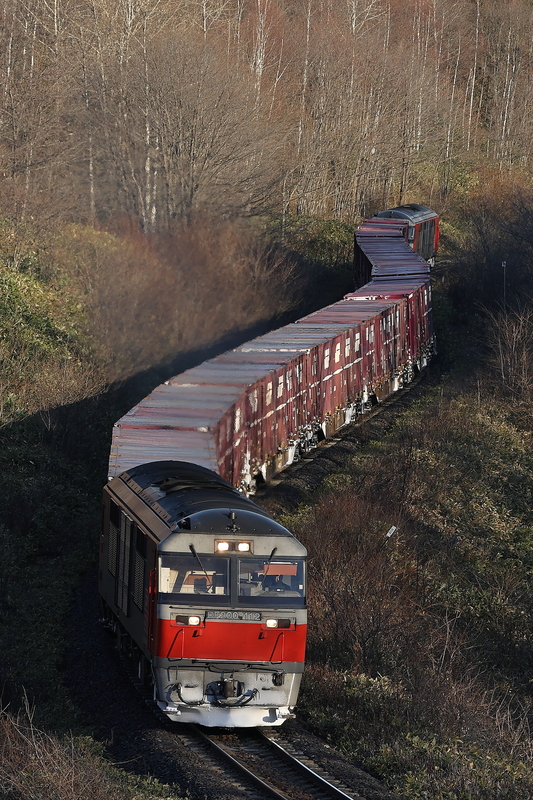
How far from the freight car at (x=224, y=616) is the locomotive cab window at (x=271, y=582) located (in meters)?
0.01

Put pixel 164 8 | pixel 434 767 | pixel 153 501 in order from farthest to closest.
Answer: pixel 164 8
pixel 153 501
pixel 434 767

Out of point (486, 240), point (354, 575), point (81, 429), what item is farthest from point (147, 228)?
point (354, 575)

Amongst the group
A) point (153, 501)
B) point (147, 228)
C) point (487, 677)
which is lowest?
point (487, 677)

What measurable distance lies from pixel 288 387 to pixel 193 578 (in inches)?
471

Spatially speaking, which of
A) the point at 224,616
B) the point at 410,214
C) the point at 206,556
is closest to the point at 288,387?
the point at 206,556

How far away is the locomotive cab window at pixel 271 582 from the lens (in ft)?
38.9

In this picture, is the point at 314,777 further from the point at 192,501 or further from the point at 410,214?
the point at 410,214

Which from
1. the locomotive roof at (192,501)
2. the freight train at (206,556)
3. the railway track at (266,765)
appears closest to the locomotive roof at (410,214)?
the freight train at (206,556)

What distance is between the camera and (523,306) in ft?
117

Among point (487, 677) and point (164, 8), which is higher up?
point (164, 8)

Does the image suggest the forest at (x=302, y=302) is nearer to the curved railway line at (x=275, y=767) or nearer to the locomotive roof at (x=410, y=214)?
the curved railway line at (x=275, y=767)

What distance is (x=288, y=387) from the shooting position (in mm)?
23500

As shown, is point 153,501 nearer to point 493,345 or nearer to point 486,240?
point 493,345

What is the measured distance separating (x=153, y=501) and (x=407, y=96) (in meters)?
51.5
